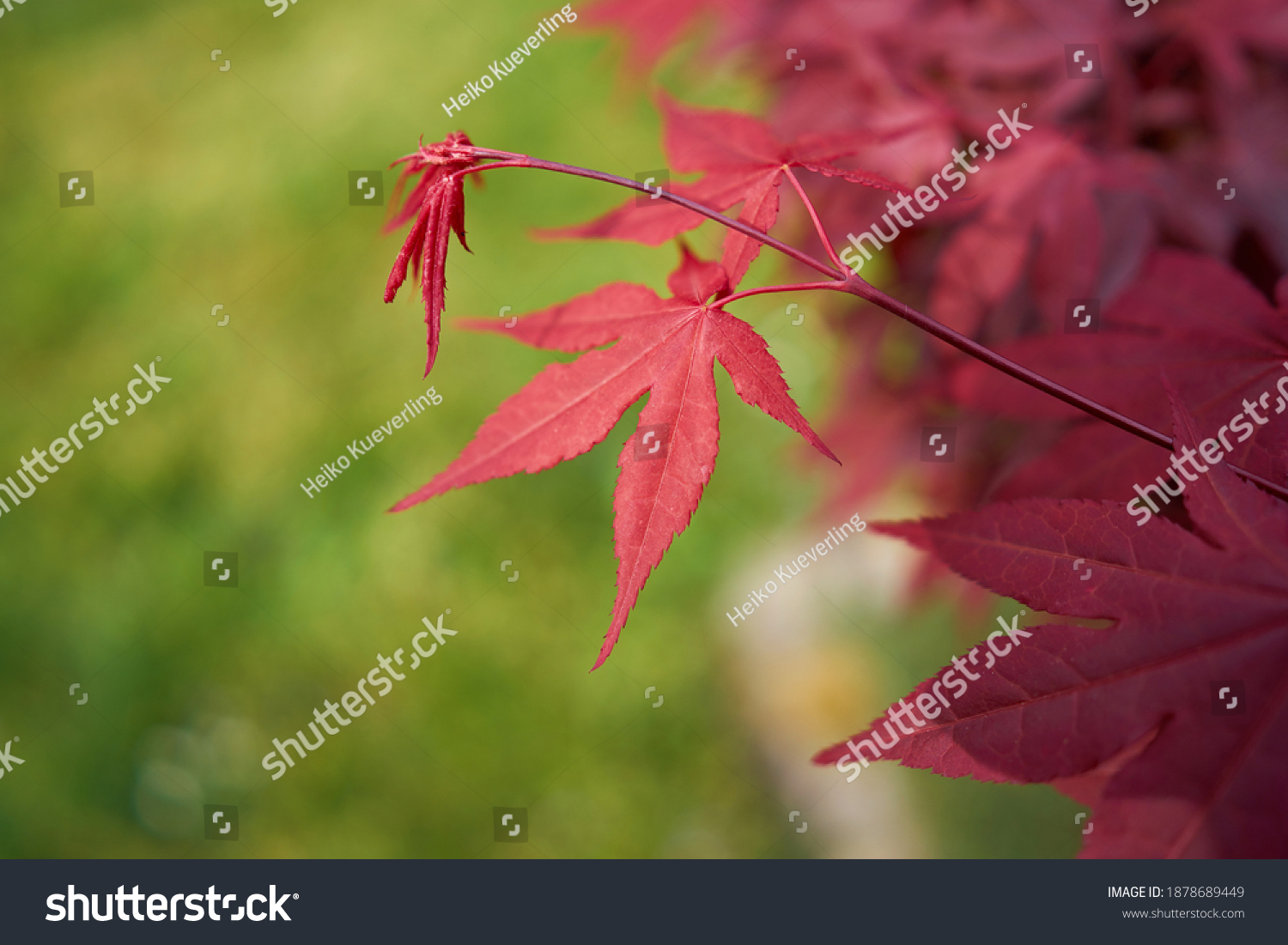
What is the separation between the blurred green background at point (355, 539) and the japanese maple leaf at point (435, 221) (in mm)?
1132

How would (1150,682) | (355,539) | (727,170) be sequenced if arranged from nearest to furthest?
(1150,682)
(727,170)
(355,539)

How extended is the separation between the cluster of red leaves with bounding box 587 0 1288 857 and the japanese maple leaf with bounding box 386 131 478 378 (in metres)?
0.47

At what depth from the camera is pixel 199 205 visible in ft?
12.0

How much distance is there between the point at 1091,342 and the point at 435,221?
84cm

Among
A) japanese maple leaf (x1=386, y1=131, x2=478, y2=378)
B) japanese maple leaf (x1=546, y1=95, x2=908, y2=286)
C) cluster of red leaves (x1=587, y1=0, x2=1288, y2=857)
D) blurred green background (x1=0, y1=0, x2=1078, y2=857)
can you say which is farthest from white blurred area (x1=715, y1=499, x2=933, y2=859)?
japanese maple leaf (x1=386, y1=131, x2=478, y2=378)

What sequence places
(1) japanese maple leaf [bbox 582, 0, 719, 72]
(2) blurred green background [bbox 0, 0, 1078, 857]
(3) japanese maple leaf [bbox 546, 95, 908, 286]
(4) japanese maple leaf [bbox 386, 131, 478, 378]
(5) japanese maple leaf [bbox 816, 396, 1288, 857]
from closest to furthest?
1. (5) japanese maple leaf [bbox 816, 396, 1288, 857]
2. (4) japanese maple leaf [bbox 386, 131, 478, 378]
3. (3) japanese maple leaf [bbox 546, 95, 908, 286]
4. (1) japanese maple leaf [bbox 582, 0, 719, 72]
5. (2) blurred green background [bbox 0, 0, 1078, 857]

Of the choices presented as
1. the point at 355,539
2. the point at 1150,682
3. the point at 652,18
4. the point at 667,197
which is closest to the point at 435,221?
the point at 667,197

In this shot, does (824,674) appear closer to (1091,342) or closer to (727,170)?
(1091,342)

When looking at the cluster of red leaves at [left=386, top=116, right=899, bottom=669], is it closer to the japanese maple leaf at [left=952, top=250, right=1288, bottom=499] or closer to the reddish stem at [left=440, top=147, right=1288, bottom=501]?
the reddish stem at [left=440, top=147, right=1288, bottom=501]

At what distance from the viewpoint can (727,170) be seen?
40.5 inches

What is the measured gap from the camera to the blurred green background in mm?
2611

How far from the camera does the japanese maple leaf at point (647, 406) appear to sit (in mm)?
840

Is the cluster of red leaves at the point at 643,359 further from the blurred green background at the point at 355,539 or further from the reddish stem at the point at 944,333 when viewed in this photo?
the blurred green background at the point at 355,539

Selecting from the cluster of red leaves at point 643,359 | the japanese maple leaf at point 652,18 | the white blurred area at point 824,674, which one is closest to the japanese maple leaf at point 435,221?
the cluster of red leaves at point 643,359
